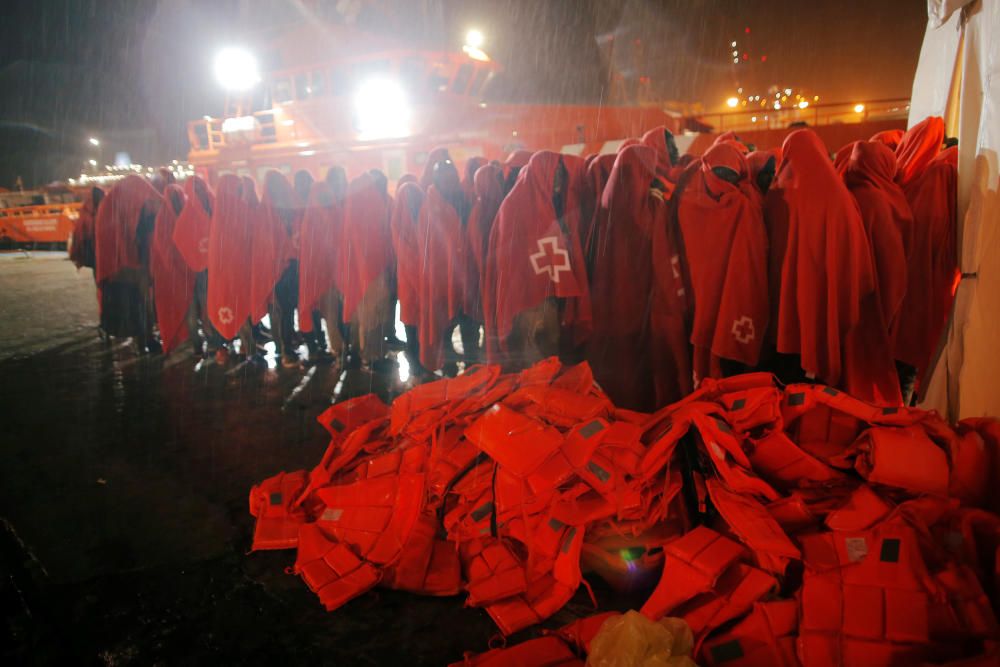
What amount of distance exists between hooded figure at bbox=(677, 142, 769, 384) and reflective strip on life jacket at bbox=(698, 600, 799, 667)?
5.24 feet

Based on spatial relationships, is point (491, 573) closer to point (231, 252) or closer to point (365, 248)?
point (365, 248)

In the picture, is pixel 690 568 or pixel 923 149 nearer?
pixel 690 568

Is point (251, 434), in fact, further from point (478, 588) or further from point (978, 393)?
point (978, 393)

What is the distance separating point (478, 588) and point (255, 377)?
3990 millimetres

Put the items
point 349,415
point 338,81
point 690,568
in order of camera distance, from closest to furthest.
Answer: point 690,568
point 349,415
point 338,81

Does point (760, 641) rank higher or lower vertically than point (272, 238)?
lower

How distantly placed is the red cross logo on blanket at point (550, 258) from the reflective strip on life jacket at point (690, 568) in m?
1.89

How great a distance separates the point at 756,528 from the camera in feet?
7.01

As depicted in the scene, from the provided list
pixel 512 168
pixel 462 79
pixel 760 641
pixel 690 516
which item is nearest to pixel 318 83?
pixel 462 79

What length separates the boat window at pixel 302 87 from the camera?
40.9ft

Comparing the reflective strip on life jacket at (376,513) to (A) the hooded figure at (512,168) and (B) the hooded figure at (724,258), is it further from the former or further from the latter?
(A) the hooded figure at (512,168)

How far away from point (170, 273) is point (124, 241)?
0.63 metres

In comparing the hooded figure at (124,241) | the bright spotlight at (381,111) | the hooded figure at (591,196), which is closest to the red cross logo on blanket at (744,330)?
the hooded figure at (591,196)

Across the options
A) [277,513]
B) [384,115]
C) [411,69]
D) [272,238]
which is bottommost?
[277,513]
